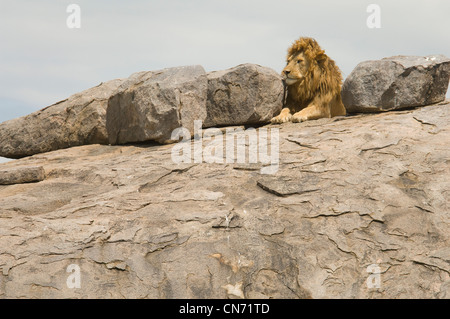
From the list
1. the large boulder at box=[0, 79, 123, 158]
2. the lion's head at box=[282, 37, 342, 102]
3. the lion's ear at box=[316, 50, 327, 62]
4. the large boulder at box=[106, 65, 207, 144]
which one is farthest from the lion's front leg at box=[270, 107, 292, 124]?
the large boulder at box=[0, 79, 123, 158]

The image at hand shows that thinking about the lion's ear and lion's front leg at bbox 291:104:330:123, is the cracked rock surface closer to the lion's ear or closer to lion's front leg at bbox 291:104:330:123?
lion's front leg at bbox 291:104:330:123

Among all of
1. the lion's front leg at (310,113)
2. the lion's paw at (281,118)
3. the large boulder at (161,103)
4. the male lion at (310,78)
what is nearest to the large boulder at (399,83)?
the lion's front leg at (310,113)

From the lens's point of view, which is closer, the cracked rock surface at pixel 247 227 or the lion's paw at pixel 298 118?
the cracked rock surface at pixel 247 227

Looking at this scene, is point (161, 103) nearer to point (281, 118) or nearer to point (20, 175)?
point (281, 118)

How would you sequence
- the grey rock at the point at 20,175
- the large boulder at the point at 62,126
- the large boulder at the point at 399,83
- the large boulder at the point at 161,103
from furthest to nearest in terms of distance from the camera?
the large boulder at the point at 62,126
the large boulder at the point at 399,83
the large boulder at the point at 161,103
the grey rock at the point at 20,175

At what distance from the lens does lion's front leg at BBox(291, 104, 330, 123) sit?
7555mm

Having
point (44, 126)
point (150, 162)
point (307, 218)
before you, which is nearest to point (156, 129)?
point (150, 162)

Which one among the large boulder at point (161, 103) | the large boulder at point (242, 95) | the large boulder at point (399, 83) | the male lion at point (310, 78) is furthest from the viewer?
the male lion at point (310, 78)

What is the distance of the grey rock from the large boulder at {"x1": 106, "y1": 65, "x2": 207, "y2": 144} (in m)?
1.70

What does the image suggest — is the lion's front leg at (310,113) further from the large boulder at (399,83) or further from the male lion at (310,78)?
the large boulder at (399,83)

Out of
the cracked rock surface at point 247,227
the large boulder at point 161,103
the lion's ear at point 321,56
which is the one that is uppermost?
the lion's ear at point 321,56

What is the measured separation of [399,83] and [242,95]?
2.12 m

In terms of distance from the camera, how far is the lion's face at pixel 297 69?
7906mm

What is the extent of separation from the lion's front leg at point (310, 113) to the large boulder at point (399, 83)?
60cm
